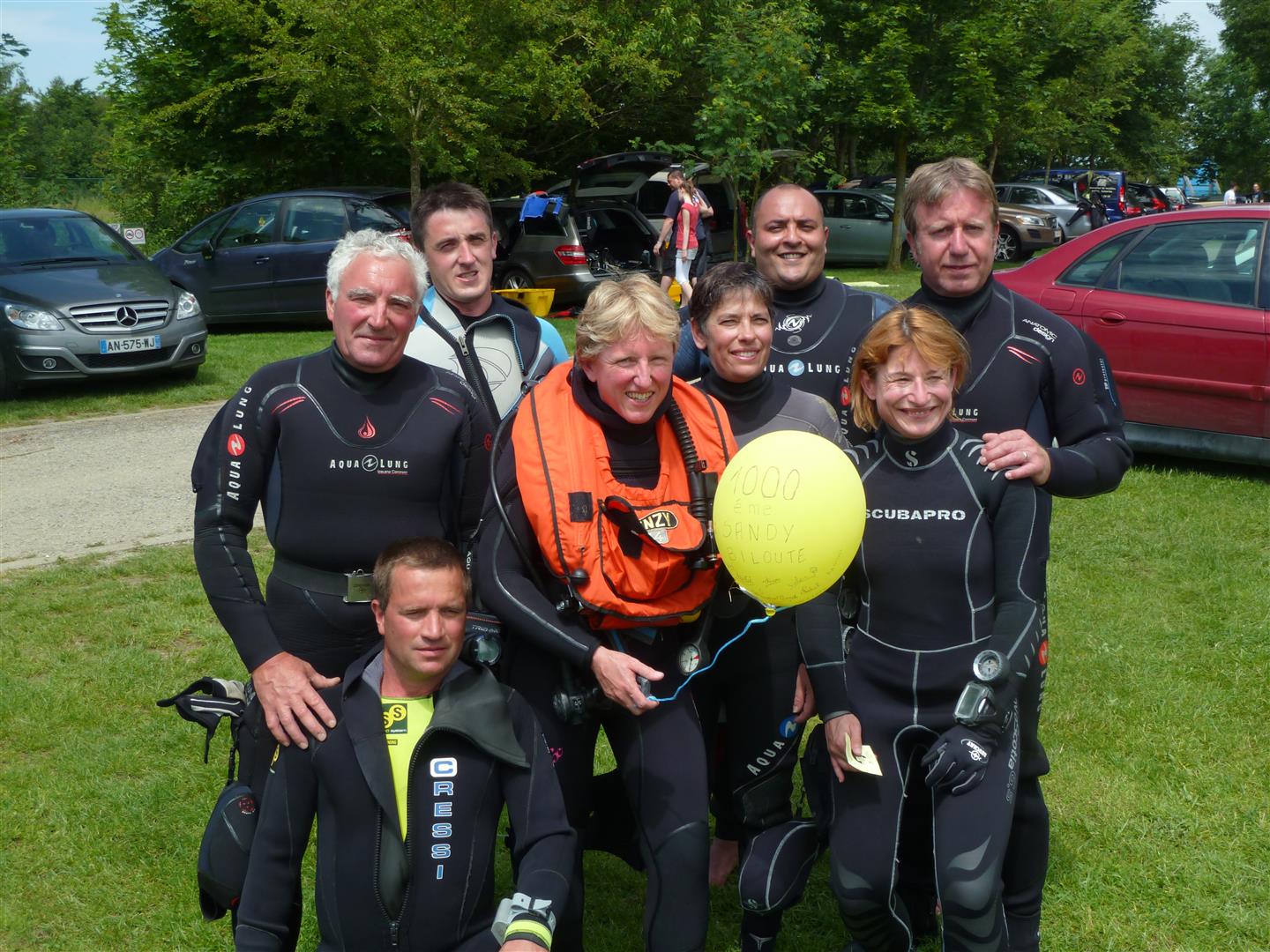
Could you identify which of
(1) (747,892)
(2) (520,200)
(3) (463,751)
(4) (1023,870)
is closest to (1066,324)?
(4) (1023,870)

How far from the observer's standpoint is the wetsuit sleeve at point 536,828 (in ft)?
8.64

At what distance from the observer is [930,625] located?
304 cm

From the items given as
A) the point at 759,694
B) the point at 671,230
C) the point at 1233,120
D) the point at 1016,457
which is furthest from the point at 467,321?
the point at 1233,120

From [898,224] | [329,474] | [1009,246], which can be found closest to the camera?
[329,474]

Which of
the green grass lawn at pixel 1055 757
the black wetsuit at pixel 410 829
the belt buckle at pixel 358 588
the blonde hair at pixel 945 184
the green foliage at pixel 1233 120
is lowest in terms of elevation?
the green grass lawn at pixel 1055 757

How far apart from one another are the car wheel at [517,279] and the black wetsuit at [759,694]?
1328 cm

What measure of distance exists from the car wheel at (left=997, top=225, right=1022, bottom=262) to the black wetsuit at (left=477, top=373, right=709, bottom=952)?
76.7ft

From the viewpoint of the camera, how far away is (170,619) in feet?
20.0

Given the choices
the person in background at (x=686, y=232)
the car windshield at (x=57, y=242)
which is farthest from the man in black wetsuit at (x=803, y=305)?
the person in background at (x=686, y=232)

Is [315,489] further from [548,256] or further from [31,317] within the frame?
[548,256]

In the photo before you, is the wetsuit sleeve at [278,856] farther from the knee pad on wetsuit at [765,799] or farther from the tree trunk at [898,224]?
the tree trunk at [898,224]

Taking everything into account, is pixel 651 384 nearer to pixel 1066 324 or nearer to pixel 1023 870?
pixel 1066 324

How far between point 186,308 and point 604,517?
1007 cm

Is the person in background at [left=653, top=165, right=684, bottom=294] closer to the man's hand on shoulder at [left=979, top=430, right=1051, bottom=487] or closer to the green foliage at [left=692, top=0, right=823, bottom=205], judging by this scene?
the green foliage at [left=692, top=0, right=823, bottom=205]
